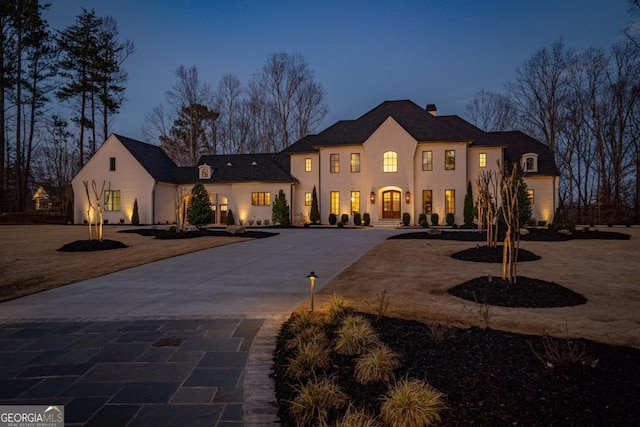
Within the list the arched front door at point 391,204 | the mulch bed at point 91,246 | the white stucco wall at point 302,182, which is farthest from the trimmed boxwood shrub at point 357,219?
the mulch bed at point 91,246

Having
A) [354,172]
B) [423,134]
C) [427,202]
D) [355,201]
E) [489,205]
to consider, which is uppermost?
[423,134]

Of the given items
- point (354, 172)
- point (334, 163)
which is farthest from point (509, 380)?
point (334, 163)

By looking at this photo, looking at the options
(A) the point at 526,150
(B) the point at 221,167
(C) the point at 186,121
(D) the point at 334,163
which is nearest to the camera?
(D) the point at 334,163

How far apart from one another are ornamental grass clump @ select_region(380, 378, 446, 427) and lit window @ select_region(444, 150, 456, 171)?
24.0 metres

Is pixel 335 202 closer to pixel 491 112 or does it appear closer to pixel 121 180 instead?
pixel 121 180

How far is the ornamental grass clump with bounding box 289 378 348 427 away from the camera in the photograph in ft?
7.74

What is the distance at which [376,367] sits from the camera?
9.61 ft

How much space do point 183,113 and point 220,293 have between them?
34.1m

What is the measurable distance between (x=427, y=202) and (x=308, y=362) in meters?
23.3

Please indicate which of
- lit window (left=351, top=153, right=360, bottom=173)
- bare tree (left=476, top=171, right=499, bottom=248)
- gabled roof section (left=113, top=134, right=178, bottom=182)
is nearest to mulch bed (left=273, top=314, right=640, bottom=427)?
bare tree (left=476, top=171, right=499, bottom=248)

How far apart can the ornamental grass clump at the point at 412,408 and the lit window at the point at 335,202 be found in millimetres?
23930

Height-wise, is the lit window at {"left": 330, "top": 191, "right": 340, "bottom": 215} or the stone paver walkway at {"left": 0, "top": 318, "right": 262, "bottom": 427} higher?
the lit window at {"left": 330, "top": 191, "right": 340, "bottom": 215}

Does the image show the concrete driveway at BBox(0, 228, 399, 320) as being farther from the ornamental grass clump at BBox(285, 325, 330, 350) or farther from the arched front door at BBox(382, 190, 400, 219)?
the arched front door at BBox(382, 190, 400, 219)

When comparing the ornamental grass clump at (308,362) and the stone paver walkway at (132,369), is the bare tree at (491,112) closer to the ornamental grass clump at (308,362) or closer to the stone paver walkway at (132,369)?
the stone paver walkway at (132,369)
